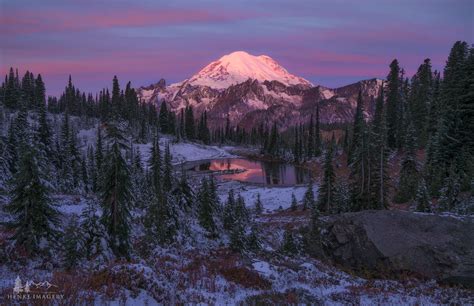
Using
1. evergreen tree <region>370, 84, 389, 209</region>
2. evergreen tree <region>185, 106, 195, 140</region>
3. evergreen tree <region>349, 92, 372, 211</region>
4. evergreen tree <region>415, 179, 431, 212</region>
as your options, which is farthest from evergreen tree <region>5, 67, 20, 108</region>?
evergreen tree <region>415, 179, 431, 212</region>

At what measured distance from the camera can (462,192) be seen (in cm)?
3053

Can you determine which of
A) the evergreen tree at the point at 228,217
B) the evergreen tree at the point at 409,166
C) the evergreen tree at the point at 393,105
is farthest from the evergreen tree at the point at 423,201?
the evergreen tree at the point at 393,105

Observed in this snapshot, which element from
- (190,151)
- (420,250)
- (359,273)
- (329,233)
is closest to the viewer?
(420,250)

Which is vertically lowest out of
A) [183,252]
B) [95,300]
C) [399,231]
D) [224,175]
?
[224,175]

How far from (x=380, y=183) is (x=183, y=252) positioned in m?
23.1

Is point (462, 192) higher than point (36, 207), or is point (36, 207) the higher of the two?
point (36, 207)

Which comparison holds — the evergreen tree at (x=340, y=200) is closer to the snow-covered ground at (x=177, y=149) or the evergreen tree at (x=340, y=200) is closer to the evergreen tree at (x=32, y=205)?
the evergreen tree at (x=32, y=205)

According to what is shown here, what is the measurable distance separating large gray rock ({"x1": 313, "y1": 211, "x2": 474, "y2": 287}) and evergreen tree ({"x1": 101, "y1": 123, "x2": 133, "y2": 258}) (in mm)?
12263

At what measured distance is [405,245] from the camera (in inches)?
662

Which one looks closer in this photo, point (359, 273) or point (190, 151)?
point (359, 273)

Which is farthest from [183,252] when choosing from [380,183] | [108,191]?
[380,183]

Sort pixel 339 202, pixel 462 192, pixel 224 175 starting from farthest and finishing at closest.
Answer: pixel 224 175
pixel 339 202
pixel 462 192

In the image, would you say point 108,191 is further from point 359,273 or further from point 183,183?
point 359,273

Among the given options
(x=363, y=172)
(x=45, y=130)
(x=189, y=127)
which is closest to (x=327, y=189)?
(x=363, y=172)
